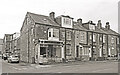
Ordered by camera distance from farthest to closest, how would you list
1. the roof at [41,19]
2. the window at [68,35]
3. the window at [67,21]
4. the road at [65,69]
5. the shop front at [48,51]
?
1. the window at [67,21]
2. the window at [68,35]
3. the roof at [41,19]
4. the shop front at [48,51]
5. the road at [65,69]

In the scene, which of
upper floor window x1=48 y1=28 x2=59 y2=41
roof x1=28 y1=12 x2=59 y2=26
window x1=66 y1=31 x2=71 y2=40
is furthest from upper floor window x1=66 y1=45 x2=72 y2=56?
roof x1=28 y1=12 x2=59 y2=26

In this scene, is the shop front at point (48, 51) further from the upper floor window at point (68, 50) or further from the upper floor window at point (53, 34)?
the upper floor window at point (68, 50)

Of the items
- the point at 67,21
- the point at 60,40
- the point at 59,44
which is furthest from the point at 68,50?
the point at 67,21

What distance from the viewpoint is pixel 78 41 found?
39.1m

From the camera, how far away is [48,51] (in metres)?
32.5

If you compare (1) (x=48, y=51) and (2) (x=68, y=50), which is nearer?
(1) (x=48, y=51)

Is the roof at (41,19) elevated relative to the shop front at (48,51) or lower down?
elevated

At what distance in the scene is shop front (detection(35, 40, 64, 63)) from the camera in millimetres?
30898

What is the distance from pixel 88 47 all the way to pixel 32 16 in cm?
1573

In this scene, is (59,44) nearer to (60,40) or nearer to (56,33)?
(60,40)

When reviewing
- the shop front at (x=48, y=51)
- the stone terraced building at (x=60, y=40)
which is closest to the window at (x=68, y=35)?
the stone terraced building at (x=60, y=40)

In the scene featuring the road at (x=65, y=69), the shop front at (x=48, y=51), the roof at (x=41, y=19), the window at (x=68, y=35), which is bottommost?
the road at (x=65, y=69)

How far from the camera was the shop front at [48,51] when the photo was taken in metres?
30.9

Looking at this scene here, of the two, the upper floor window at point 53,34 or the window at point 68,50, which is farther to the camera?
the window at point 68,50
